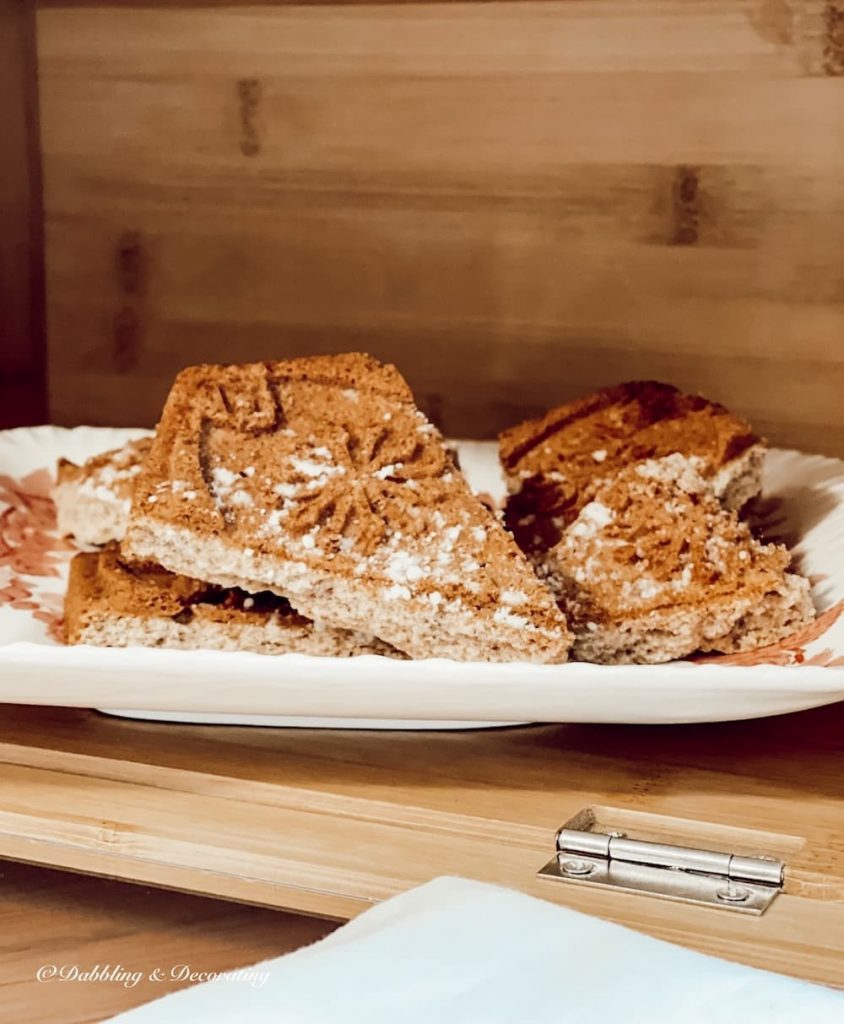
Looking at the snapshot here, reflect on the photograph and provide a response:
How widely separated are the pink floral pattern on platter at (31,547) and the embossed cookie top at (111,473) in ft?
0.14

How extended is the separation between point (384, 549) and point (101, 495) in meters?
0.26

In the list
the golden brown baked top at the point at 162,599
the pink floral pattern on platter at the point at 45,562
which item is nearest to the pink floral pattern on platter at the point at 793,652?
the pink floral pattern on platter at the point at 45,562

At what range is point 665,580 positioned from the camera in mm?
754

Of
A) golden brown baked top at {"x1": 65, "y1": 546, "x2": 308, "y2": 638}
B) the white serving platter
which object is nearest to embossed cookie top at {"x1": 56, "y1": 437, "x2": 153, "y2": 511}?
golden brown baked top at {"x1": 65, "y1": 546, "x2": 308, "y2": 638}

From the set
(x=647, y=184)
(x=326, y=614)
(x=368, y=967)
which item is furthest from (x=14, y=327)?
(x=368, y=967)

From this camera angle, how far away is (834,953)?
1.76 ft

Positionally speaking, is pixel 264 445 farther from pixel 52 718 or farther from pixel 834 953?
pixel 834 953

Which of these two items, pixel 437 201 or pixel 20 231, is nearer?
pixel 437 201

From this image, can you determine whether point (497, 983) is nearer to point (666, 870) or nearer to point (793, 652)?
point (666, 870)

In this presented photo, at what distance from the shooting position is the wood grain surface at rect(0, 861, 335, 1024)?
61 centimetres

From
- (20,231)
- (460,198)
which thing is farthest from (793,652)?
(20,231)

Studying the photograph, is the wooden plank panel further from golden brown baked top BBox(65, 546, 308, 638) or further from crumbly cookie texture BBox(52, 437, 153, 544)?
golden brown baked top BBox(65, 546, 308, 638)

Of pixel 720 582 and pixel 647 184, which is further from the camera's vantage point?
pixel 647 184

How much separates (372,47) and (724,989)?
91cm
